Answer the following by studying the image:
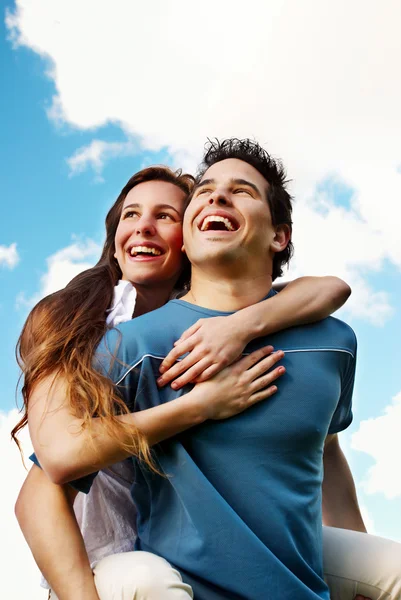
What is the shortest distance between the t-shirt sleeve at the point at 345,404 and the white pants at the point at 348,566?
1.50ft

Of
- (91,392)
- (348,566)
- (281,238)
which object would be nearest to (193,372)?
(91,392)

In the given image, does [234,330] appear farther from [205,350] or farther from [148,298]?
[148,298]

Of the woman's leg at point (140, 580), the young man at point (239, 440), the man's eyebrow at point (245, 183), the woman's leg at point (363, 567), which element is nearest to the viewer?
the woman's leg at point (140, 580)

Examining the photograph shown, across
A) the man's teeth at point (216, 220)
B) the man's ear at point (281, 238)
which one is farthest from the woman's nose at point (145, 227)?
the man's ear at point (281, 238)

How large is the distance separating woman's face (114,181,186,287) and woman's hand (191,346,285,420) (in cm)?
88

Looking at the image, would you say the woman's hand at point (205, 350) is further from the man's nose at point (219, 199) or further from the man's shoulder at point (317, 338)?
the man's nose at point (219, 199)

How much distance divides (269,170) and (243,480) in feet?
5.20

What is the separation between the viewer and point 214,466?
2652 millimetres

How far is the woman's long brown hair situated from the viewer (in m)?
2.55

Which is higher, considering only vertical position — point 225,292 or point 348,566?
point 225,292

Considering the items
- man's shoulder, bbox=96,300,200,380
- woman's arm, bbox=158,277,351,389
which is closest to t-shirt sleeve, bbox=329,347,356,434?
woman's arm, bbox=158,277,351,389

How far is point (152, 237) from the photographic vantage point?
3.49 m

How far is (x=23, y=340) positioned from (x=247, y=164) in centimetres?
132

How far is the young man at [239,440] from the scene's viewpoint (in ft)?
8.27
